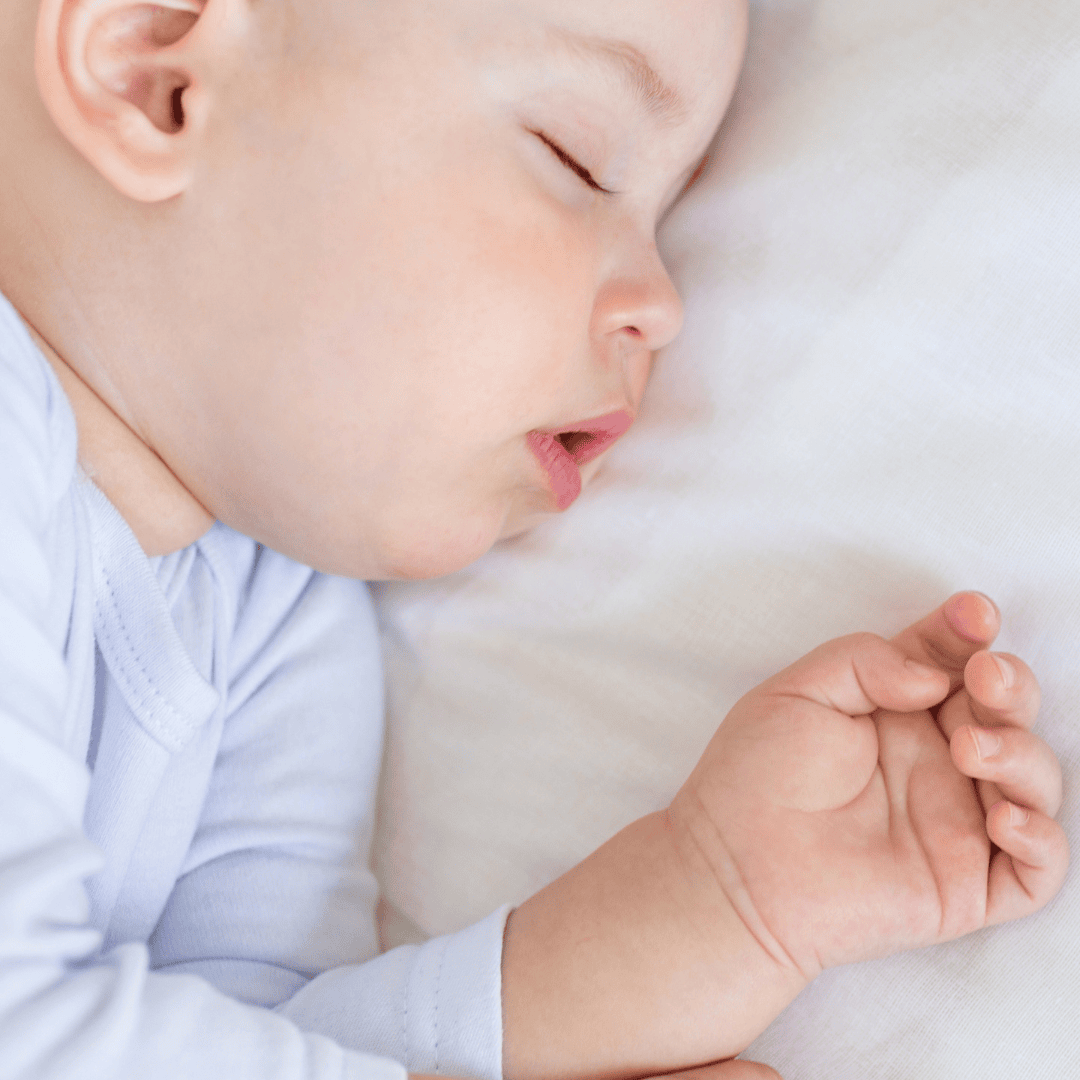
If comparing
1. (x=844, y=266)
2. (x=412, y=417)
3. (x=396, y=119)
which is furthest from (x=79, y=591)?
(x=844, y=266)

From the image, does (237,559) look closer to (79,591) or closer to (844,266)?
(79,591)

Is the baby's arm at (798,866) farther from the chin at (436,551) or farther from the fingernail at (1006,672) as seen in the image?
the chin at (436,551)

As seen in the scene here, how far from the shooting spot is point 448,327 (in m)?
0.75

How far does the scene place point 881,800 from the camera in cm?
73

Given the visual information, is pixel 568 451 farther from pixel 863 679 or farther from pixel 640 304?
pixel 863 679

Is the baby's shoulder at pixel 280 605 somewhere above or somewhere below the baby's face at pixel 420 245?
below

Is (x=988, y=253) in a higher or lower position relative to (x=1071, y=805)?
higher

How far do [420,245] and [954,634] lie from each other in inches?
17.9

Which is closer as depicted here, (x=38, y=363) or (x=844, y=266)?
(x=38, y=363)

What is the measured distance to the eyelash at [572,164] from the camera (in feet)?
2.59

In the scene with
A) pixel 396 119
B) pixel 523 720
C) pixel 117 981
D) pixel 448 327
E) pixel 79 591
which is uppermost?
pixel 396 119

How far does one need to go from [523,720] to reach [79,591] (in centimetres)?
37

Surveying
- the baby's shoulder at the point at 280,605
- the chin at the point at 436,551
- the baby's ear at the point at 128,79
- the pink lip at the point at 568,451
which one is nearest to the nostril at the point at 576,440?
the pink lip at the point at 568,451

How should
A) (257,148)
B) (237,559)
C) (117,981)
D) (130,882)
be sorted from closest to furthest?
(117,981)
(257,148)
(130,882)
(237,559)
